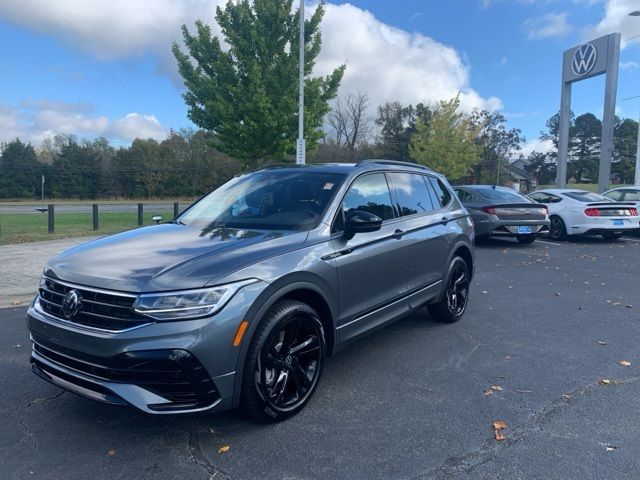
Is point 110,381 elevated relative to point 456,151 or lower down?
lower down

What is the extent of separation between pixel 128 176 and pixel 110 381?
222 ft

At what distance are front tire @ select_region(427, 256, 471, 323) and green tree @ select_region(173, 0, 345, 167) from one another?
1236 centimetres

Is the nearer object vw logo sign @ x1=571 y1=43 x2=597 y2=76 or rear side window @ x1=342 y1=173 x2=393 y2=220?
rear side window @ x1=342 y1=173 x2=393 y2=220

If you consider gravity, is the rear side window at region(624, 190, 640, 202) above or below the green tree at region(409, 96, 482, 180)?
below

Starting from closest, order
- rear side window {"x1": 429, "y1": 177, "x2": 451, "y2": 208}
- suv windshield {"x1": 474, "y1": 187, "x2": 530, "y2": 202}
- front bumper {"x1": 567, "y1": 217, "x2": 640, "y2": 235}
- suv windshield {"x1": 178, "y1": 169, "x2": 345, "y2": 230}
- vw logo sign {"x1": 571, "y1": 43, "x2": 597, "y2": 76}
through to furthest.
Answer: suv windshield {"x1": 178, "y1": 169, "x2": 345, "y2": 230}
rear side window {"x1": 429, "y1": 177, "x2": 451, "y2": 208}
suv windshield {"x1": 474, "y1": 187, "x2": 530, "y2": 202}
front bumper {"x1": 567, "y1": 217, "x2": 640, "y2": 235}
vw logo sign {"x1": 571, "y1": 43, "x2": 597, "y2": 76}

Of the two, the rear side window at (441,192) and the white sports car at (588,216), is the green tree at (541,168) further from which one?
the rear side window at (441,192)

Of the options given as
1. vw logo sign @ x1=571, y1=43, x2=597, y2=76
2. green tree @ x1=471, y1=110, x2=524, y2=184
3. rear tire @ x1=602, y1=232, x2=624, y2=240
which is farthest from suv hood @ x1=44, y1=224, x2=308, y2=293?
green tree @ x1=471, y1=110, x2=524, y2=184

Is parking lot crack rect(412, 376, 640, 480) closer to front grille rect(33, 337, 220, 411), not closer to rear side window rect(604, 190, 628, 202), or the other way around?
front grille rect(33, 337, 220, 411)

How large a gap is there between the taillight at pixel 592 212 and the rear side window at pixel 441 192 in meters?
8.86

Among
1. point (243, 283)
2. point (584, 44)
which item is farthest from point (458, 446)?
point (584, 44)

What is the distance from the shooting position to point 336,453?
9.64 ft

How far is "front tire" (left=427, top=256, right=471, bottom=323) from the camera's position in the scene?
215 inches

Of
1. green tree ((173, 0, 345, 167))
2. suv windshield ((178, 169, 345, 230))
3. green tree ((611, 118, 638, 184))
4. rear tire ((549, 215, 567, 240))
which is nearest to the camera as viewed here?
suv windshield ((178, 169, 345, 230))

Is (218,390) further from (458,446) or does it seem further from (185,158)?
(185,158)
